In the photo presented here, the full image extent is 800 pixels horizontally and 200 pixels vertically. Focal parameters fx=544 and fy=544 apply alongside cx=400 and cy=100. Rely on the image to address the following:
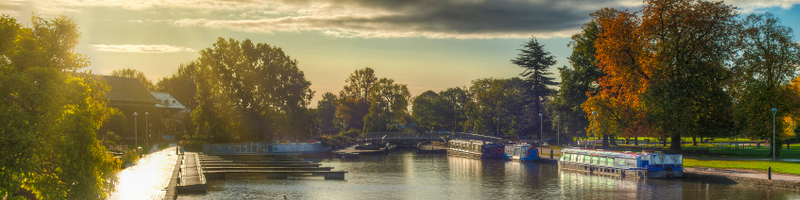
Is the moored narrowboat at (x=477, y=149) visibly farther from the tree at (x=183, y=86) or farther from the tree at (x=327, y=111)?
the tree at (x=327, y=111)

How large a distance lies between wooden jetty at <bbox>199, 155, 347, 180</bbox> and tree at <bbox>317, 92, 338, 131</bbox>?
104 metres

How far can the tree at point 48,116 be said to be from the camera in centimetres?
1301

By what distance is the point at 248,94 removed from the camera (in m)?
73.8

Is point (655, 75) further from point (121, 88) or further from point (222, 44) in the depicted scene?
point (121, 88)

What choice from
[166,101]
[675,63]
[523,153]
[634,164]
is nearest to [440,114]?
[166,101]

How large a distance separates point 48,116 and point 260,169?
33.9 m

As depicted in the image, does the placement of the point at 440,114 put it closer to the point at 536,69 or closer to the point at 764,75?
the point at 536,69

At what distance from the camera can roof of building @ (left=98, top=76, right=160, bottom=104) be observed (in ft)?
251

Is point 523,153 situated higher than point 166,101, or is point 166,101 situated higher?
point 166,101

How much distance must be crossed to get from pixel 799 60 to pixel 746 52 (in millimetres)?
5563

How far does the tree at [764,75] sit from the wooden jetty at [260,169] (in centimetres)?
3669

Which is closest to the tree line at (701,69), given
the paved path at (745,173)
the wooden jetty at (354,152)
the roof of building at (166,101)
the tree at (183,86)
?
the paved path at (745,173)

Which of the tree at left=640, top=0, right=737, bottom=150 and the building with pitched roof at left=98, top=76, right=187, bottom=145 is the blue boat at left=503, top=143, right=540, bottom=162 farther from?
the building with pitched roof at left=98, top=76, right=187, bottom=145

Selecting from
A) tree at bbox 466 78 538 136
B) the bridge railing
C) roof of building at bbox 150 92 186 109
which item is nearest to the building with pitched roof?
roof of building at bbox 150 92 186 109
